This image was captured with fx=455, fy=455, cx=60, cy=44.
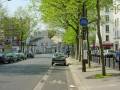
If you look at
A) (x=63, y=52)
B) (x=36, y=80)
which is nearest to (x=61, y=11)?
(x=36, y=80)

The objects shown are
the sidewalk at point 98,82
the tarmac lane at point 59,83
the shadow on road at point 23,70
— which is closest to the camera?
the sidewalk at point 98,82

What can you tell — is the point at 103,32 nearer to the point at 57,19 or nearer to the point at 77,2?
the point at 57,19

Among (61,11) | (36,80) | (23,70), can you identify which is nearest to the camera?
(36,80)

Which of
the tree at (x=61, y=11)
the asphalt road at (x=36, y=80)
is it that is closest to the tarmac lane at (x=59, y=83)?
the asphalt road at (x=36, y=80)

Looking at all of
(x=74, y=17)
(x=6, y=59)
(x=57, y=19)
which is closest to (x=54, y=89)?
(x=74, y=17)

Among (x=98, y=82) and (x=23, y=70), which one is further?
(x=23, y=70)

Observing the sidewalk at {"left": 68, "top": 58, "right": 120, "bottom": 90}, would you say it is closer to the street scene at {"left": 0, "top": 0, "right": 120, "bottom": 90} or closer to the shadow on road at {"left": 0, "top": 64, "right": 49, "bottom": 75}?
the street scene at {"left": 0, "top": 0, "right": 120, "bottom": 90}

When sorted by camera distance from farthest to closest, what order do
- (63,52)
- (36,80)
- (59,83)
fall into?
(63,52) → (36,80) → (59,83)

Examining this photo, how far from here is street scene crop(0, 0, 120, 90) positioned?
23958 millimetres

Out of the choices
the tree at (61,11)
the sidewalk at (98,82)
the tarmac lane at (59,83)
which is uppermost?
the tree at (61,11)

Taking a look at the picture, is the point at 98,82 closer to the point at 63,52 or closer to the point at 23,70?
the point at 23,70

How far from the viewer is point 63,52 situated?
112m

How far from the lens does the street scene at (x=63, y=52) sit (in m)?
24.0

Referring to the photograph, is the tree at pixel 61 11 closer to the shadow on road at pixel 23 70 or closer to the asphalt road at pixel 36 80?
the asphalt road at pixel 36 80
